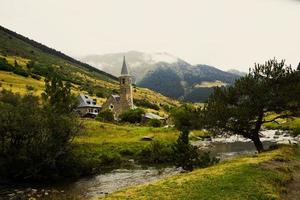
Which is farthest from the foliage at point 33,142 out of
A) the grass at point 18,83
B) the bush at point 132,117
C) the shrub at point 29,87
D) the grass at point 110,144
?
the shrub at point 29,87

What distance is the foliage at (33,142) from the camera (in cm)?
4431

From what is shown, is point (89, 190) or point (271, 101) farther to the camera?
point (271, 101)

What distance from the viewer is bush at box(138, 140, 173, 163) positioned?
59.3 m

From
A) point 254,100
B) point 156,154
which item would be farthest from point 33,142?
point 254,100

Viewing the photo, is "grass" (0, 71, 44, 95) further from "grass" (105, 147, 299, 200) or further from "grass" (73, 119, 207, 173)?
"grass" (105, 147, 299, 200)

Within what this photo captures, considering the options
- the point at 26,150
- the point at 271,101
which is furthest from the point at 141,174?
the point at 271,101

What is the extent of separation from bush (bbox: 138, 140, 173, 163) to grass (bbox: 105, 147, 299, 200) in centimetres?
2960

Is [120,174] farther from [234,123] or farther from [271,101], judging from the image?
[271,101]

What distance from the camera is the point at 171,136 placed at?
85688mm

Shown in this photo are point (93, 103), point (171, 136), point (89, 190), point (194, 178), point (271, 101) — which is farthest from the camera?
point (93, 103)

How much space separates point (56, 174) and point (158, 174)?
11.4 metres

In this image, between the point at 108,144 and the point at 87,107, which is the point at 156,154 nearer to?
the point at 108,144

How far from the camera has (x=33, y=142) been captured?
4628cm

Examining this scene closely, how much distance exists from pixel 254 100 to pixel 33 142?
2467 cm
